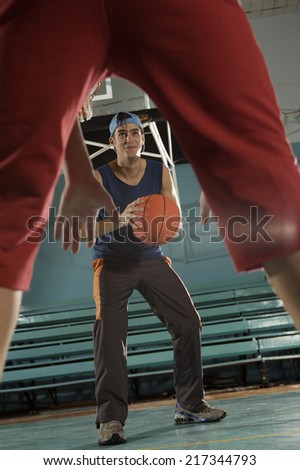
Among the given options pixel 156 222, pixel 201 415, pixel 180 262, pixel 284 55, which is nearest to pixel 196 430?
pixel 201 415

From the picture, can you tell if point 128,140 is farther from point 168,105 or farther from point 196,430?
point 168,105

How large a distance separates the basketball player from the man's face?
2.54 m

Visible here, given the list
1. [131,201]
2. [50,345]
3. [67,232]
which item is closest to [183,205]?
[50,345]

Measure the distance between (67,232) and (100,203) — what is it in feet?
0.28

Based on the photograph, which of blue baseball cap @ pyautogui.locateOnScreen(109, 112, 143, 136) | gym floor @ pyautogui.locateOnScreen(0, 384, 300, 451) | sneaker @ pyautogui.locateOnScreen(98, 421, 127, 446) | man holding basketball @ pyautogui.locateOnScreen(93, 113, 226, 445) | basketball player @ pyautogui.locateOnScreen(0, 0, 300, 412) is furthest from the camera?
blue baseball cap @ pyautogui.locateOnScreen(109, 112, 143, 136)

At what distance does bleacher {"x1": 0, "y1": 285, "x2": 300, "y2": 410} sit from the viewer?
581 centimetres

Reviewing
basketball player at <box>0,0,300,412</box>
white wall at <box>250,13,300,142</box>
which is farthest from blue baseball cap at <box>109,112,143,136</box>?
white wall at <box>250,13,300,142</box>

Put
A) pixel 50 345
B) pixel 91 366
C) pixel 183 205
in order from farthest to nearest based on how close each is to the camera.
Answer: pixel 183 205, pixel 50 345, pixel 91 366

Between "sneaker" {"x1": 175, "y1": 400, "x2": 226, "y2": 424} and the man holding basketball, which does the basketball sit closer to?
the man holding basketball

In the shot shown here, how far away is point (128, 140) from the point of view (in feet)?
11.2

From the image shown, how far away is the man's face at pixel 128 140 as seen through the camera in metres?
3.36

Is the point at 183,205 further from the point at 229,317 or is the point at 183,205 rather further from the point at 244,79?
the point at 244,79

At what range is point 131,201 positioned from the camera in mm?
3260

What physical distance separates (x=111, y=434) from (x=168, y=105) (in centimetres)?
221
